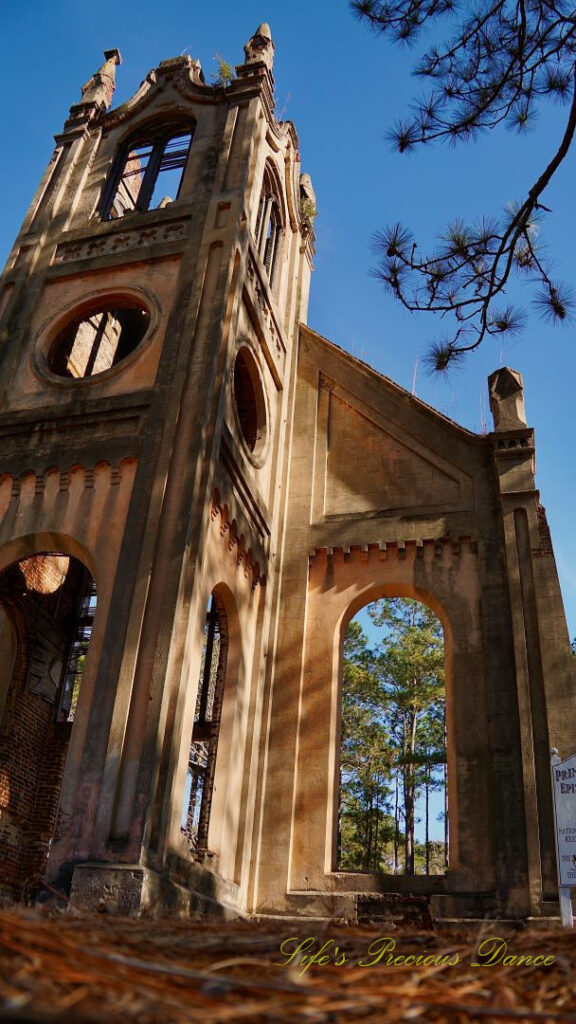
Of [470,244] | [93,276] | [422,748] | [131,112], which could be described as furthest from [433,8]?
[422,748]

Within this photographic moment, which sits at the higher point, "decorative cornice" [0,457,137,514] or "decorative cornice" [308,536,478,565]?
"decorative cornice" [308,536,478,565]

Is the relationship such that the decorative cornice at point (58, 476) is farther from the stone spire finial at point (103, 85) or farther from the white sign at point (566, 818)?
the stone spire finial at point (103, 85)

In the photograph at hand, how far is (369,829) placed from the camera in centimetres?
2727

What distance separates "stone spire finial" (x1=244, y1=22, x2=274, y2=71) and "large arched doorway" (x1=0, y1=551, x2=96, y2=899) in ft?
33.2

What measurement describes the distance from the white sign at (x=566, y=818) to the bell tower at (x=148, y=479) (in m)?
3.66

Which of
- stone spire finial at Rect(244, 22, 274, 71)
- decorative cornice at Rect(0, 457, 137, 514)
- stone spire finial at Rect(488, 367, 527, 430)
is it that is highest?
stone spire finial at Rect(244, 22, 274, 71)

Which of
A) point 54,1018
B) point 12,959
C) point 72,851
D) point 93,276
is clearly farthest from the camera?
point 93,276

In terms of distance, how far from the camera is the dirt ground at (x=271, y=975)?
74.0 inches

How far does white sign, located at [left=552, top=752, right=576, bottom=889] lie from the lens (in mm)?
7840

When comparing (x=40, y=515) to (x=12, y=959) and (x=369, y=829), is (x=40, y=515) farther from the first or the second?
(x=369, y=829)

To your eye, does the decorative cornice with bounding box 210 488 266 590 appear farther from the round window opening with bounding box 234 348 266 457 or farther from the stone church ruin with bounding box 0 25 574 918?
the round window opening with bounding box 234 348 266 457

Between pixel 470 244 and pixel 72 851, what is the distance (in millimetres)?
6685

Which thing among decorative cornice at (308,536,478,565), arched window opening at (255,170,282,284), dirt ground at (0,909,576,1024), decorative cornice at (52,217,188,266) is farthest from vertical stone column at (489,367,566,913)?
dirt ground at (0,909,576,1024)

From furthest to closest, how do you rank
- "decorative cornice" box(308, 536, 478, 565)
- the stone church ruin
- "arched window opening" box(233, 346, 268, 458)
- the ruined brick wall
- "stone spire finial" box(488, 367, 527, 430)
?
1. "arched window opening" box(233, 346, 268, 458)
2. "stone spire finial" box(488, 367, 527, 430)
3. the ruined brick wall
4. "decorative cornice" box(308, 536, 478, 565)
5. the stone church ruin
